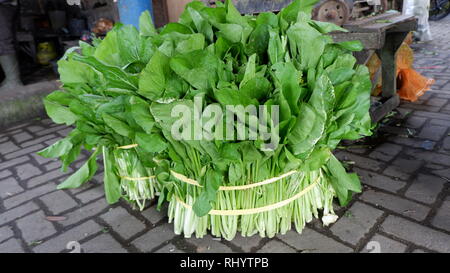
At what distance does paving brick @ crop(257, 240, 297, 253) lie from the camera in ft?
6.27

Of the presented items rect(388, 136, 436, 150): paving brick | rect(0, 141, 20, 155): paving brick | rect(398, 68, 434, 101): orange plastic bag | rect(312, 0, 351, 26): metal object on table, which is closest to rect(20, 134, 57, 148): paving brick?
rect(0, 141, 20, 155): paving brick

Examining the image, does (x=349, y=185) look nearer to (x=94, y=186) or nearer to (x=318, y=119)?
(x=318, y=119)

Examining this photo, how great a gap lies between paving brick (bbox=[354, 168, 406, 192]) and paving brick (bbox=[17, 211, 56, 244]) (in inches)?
86.2

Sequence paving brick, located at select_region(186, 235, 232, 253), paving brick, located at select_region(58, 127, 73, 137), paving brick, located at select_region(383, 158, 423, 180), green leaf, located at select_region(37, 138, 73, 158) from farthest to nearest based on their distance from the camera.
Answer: paving brick, located at select_region(58, 127, 73, 137)
paving brick, located at select_region(383, 158, 423, 180)
green leaf, located at select_region(37, 138, 73, 158)
paving brick, located at select_region(186, 235, 232, 253)

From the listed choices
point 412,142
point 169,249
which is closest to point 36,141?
point 169,249

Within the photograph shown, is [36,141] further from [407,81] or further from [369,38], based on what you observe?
[407,81]

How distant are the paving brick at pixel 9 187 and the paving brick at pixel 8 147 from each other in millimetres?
755

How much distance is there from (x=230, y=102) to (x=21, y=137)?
347cm

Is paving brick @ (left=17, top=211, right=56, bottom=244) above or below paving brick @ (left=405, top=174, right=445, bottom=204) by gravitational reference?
below

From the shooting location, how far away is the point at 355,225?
2064 mm

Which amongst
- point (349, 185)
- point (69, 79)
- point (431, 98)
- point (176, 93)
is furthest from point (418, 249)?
point (431, 98)

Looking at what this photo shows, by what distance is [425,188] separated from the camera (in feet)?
7.77

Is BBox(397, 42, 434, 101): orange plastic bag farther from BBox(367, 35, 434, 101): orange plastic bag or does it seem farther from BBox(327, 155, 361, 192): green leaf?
BBox(327, 155, 361, 192): green leaf

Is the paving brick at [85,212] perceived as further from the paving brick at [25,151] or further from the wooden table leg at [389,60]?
the wooden table leg at [389,60]
